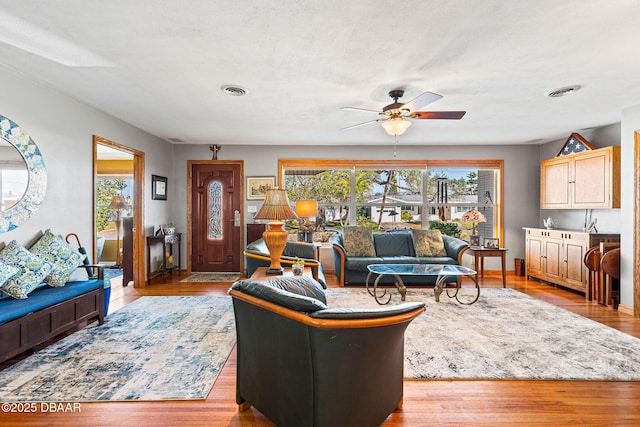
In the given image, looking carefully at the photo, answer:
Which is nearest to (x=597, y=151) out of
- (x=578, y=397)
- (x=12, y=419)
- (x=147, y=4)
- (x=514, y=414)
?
(x=578, y=397)

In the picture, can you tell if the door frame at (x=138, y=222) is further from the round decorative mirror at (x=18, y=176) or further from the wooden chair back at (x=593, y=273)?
the wooden chair back at (x=593, y=273)

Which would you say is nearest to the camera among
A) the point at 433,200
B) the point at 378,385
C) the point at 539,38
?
the point at 378,385

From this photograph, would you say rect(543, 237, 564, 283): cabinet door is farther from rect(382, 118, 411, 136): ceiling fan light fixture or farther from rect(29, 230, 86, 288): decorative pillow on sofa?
rect(29, 230, 86, 288): decorative pillow on sofa

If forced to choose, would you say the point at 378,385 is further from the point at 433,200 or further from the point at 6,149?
the point at 433,200

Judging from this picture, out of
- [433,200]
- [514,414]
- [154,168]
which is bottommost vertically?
[514,414]

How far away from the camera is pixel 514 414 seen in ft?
6.36

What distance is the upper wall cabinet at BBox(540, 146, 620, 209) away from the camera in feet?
14.3

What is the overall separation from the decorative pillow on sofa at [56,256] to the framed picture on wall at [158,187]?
7.64 ft

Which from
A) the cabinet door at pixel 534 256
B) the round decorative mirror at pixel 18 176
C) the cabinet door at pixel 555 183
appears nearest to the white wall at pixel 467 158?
the cabinet door at pixel 555 183

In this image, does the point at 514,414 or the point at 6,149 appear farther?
the point at 6,149

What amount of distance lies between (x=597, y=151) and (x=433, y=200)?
8.23 ft

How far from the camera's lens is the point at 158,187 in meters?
5.57

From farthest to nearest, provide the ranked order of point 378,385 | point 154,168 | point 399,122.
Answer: point 154,168 → point 399,122 → point 378,385

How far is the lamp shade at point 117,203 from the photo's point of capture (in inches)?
265
